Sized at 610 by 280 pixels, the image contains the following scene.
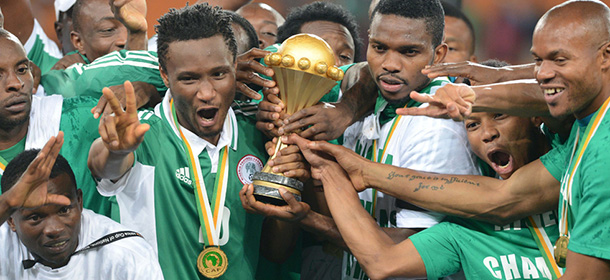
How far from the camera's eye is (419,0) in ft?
10.3

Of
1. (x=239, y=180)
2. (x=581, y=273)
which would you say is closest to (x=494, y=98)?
(x=581, y=273)

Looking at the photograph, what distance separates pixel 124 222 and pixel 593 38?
6.61 feet

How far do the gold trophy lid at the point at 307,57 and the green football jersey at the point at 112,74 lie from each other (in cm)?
84

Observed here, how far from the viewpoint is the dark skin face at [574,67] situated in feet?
8.12

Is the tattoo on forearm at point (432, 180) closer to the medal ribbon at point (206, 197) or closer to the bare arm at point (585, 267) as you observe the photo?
the bare arm at point (585, 267)

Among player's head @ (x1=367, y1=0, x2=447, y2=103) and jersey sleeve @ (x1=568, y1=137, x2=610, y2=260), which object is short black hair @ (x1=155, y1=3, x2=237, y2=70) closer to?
player's head @ (x1=367, y1=0, x2=447, y2=103)

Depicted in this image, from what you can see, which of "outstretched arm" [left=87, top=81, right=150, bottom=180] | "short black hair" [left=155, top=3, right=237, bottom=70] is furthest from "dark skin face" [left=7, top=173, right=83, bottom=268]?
"short black hair" [left=155, top=3, right=237, bottom=70]

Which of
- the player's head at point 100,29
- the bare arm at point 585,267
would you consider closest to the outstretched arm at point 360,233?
the bare arm at point 585,267

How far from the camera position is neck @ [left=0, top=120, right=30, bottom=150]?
3148 mm

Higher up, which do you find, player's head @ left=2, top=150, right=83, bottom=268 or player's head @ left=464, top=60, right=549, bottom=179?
player's head @ left=464, top=60, right=549, bottom=179

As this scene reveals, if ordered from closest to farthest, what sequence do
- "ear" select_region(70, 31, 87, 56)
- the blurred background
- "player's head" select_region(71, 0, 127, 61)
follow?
"player's head" select_region(71, 0, 127, 61), "ear" select_region(70, 31, 87, 56), the blurred background

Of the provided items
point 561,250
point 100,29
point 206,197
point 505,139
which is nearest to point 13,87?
point 206,197

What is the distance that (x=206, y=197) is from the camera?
304cm

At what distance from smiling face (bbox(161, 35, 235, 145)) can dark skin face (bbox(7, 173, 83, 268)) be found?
585mm
